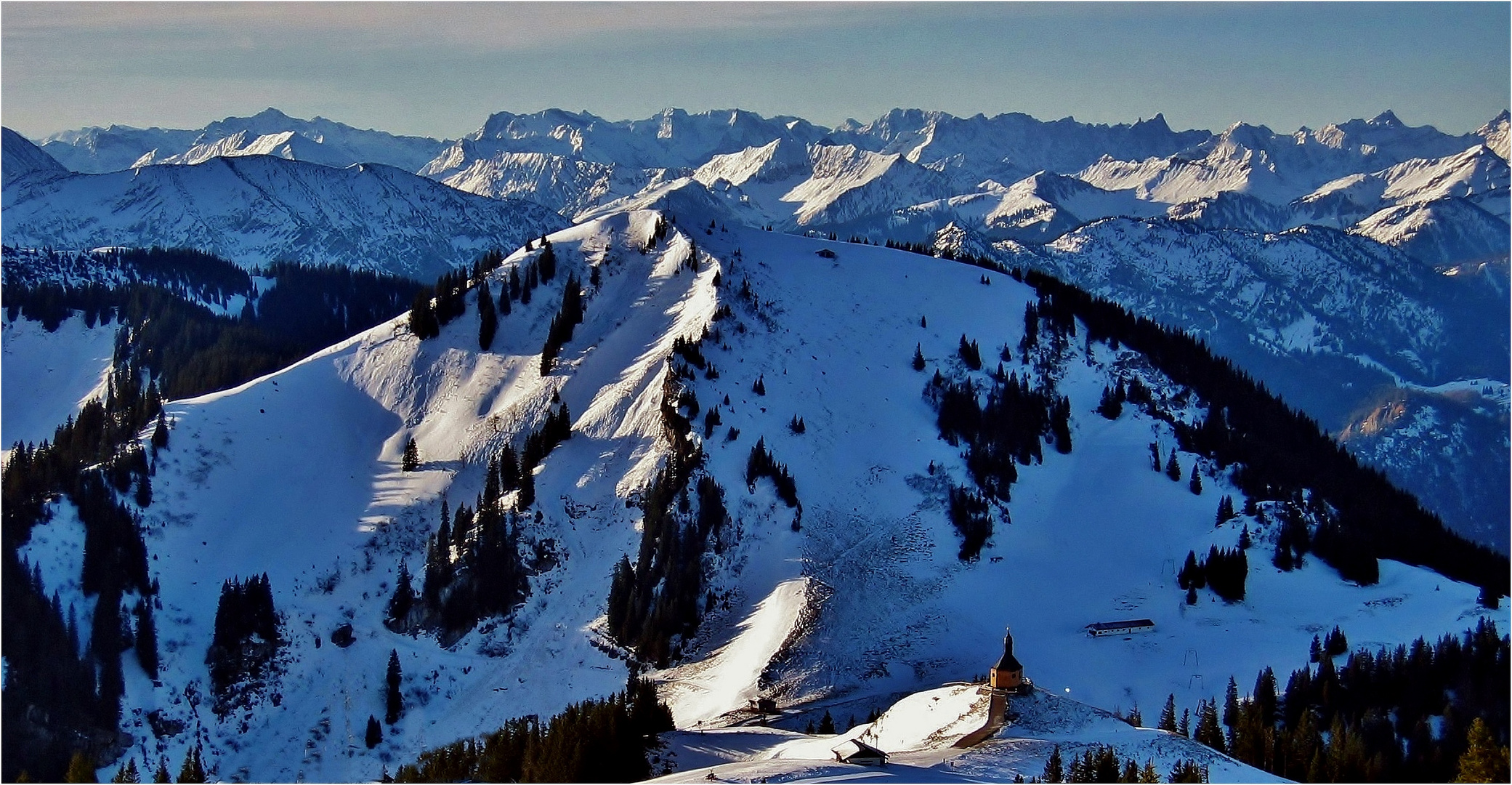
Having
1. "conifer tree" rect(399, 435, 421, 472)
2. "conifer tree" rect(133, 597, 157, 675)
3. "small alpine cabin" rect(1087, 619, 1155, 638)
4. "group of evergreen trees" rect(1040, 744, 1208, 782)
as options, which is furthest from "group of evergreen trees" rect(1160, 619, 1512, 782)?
"conifer tree" rect(133, 597, 157, 675)

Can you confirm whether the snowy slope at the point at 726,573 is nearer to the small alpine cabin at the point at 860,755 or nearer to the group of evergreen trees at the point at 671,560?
the group of evergreen trees at the point at 671,560

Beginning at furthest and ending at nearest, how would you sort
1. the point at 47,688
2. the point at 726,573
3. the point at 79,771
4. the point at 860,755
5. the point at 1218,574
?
1. the point at 1218,574
2. the point at 726,573
3. the point at 47,688
4. the point at 79,771
5. the point at 860,755

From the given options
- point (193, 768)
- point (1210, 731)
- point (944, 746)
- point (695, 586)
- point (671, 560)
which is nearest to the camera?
point (944, 746)

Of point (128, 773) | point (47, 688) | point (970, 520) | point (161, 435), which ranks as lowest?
point (128, 773)

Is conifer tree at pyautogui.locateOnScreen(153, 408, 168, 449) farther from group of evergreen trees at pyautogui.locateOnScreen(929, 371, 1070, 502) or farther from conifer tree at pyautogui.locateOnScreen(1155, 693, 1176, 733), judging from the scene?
conifer tree at pyautogui.locateOnScreen(1155, 693, 1176, 733)

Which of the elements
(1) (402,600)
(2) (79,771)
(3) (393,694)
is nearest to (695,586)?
(1) (402,600)

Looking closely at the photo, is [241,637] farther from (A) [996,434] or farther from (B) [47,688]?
(A) [996,434]
